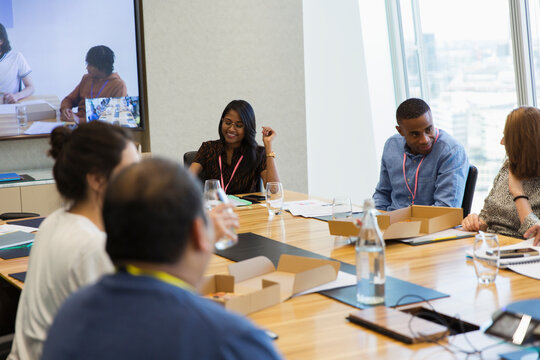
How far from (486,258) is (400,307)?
394mm

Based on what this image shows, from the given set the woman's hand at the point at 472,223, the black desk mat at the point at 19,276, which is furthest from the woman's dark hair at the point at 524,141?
the black desk mat at the point at 19,276

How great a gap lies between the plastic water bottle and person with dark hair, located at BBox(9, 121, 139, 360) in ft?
2.15

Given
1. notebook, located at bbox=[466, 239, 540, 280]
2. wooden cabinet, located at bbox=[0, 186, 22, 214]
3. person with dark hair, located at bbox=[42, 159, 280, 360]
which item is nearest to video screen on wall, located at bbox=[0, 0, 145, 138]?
wooden cabinet, located at bbox=[0, 186, 22, 214]

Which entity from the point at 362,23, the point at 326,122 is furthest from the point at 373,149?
the point at 362,23

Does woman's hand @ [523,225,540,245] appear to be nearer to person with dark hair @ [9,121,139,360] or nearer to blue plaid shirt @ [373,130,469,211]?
blue plaid shirt @ [373,130,469,211]

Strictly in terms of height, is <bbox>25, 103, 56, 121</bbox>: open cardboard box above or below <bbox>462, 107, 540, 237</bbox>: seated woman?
above

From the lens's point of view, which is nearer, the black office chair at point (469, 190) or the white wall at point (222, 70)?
the black office chair at point (469, 190)

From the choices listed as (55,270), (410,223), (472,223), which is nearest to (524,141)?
(472,223)

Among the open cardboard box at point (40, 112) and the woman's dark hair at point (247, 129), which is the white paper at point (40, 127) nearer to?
the open cardboard box at point (40, 112)

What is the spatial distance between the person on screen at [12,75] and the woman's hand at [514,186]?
357cm

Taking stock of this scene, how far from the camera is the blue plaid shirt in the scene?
3219 millimetres

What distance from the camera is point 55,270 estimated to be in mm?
1521

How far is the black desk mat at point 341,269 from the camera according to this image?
1.76 m

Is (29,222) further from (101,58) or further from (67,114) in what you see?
(101,58)
